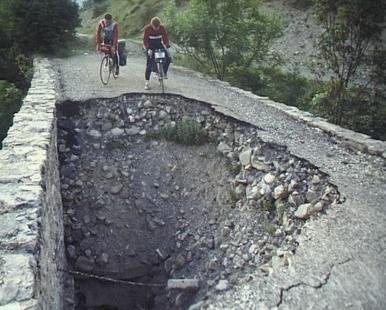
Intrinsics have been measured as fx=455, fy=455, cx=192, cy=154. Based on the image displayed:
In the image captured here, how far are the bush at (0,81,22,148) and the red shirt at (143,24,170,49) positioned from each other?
3.13 meters

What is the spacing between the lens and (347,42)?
29.5 ft

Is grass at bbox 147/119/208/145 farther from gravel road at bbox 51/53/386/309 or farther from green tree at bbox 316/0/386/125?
green tree at bbox 316/0/386/125

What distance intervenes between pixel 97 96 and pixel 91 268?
134 inches

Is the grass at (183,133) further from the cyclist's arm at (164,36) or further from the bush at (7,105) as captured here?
the bush at (7,105)

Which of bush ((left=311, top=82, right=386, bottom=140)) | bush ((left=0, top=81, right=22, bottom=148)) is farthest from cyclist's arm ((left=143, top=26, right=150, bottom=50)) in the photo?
bush ((left=311, top=82, right=386, bottom=140))

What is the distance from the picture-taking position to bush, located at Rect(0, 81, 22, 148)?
9195 mm

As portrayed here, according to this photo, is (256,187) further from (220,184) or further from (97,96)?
(97,96)

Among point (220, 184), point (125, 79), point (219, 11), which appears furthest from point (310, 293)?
point (219, 11)

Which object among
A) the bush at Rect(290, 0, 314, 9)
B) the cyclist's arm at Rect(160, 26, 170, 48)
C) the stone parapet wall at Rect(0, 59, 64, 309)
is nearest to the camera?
the stone parapet wall at Rect(0, 59, 64, 309)

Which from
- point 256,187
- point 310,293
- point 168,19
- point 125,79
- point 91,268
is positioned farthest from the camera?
point 168,19

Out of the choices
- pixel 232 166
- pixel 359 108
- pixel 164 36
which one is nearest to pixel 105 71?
pixel 164 36

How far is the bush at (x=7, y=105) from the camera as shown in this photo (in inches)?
362

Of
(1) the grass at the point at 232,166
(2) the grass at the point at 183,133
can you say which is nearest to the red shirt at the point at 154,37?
(2) the grass at the point at 183,133

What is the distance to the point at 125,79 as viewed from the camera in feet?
33.8
